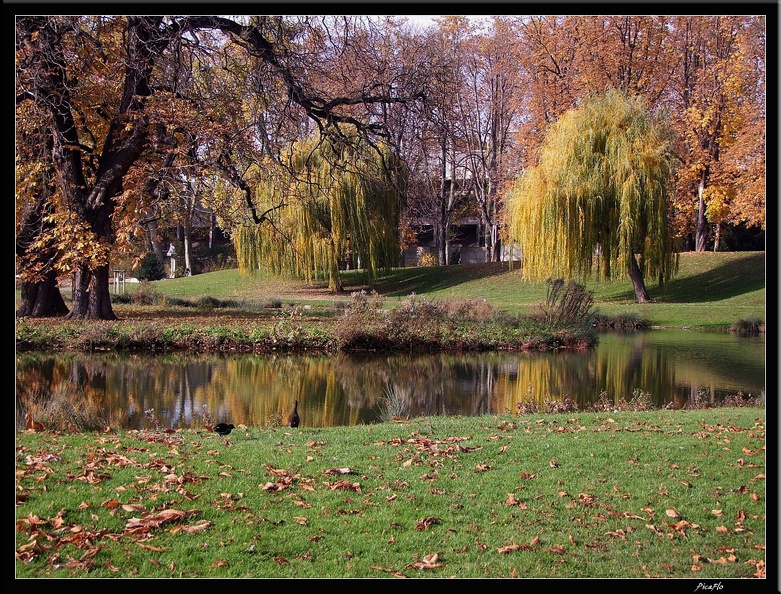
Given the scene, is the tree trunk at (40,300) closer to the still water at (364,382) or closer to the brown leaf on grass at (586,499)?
the still water at (364,382)

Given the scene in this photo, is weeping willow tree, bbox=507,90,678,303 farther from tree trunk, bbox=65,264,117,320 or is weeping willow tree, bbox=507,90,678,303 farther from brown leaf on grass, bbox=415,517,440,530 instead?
brown leaf on grass, bbox=415,517,440,530

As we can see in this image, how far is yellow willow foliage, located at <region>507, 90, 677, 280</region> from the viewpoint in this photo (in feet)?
88.4

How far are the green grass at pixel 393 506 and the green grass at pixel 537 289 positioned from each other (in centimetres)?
1818

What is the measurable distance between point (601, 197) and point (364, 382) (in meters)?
16.3

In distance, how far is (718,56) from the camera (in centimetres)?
2439

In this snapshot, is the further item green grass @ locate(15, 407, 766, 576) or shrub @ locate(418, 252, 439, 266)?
shrub @ locate(418, 252, 439, 266)

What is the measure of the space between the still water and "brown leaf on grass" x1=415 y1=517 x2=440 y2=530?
17.2 ft

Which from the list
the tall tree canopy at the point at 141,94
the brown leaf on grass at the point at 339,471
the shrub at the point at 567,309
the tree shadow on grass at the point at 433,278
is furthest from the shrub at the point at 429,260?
the brown leaf on grass at the point at 339,471

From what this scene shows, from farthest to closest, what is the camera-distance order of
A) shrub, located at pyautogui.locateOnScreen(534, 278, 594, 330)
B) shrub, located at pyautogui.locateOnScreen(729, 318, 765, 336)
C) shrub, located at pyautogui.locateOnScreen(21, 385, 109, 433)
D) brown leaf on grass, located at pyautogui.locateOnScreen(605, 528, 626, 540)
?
1. shrub, located at pyautogui.locateOnScreen(729, 318, 765, 336)
2. shrub, located at pyautogui.locateOnScreen(534, 278, 594, 330)
3. shrub, located at pyautogui.locateOnScreen(21, 385, 109, 433)
4. brown leaf on grass, located at pyautogui.locateOnScreen(605, 528, 626, 540)

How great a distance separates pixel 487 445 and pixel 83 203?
558 inches

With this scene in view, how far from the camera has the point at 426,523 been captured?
205 inches

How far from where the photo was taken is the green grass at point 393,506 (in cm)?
455

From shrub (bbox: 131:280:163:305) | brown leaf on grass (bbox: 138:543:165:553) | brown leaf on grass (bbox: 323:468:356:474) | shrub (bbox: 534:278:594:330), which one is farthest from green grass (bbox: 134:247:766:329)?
brown leaf on grass (bbox: 138:543:165:553)

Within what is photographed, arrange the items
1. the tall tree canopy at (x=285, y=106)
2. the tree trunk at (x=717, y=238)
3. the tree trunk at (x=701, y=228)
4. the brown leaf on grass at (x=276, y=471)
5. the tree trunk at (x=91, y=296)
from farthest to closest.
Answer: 1. the tree trunk at (x=717, y=238)
2. the tree trunk at (x=701, y=228)
3. the tree trunk at (x=91, y=296)
4. the tall tree canopy at (x=285, y=106)
5. the brown leaf on grass at (x=276, y=471)
